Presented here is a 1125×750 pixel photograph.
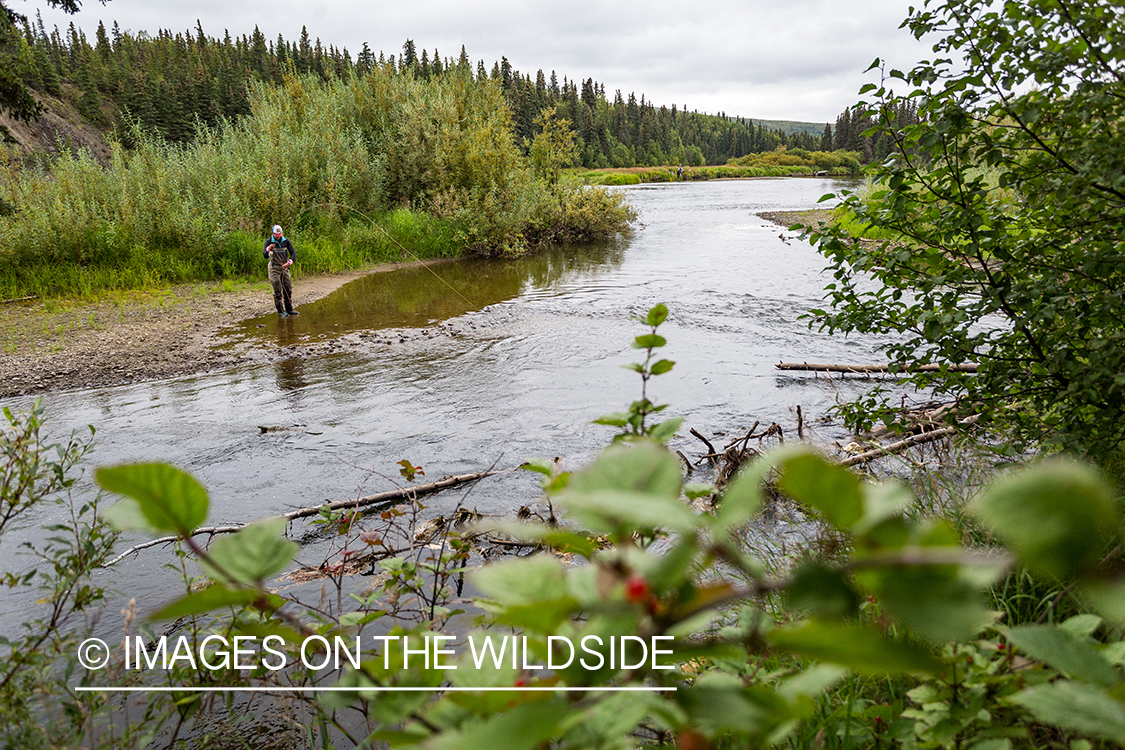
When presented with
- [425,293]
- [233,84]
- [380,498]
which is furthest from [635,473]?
[233,84]

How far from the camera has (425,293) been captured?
49.2 feet

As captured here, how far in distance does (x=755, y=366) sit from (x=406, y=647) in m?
8.41

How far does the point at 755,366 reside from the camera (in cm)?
878

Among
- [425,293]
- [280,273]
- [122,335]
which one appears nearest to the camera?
[122,335]

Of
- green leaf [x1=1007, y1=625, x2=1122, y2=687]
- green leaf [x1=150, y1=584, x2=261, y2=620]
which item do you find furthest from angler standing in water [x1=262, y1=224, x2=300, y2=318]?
green leaf [x1=1007, y1=625, x2=1122, y2=687]

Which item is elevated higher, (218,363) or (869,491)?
(869,491)

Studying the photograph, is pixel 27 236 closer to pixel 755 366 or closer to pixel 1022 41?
pixel 755 366

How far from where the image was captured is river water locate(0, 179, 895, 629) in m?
5.91

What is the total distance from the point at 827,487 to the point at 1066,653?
0.42m

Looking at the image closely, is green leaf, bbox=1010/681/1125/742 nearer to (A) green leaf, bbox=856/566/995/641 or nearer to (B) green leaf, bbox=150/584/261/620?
(A) green leaf, bbox=856/566/995/641

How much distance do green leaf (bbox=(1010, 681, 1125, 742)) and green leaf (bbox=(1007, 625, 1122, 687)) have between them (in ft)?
0.15

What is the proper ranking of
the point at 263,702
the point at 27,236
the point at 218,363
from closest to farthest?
1. the point at 263,702
2. the point at 218,363
3. the point at 27,236

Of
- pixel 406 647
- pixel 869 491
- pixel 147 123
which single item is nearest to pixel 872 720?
pixel 406 647

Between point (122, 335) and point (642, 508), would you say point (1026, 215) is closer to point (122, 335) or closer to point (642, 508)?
point (642, 508)
